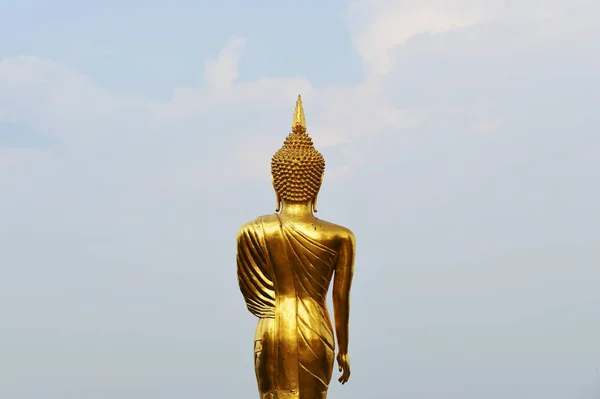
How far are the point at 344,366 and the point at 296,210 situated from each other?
149 centimetres

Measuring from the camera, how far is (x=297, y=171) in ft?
40.2

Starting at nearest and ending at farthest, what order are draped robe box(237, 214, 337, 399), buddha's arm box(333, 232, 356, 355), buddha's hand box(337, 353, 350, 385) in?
draped robe box(237, 214, 337, 399) < buddha's arm box(333, 232, 356, 355) < buddha's hand box(337, 353, 350, 385)

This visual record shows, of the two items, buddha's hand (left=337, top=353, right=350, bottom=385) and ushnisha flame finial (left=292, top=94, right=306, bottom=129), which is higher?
ushnisha flame finial (left=292, top=94, right=306, bottom=129)

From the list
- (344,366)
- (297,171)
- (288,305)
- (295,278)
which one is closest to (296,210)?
(297,171)

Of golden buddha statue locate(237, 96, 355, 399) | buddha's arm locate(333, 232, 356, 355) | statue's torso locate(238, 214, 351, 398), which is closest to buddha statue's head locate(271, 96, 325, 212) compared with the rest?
golden buddha statue locate(237, 96, 355, 399)

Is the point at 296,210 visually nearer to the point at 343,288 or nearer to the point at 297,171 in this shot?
the point at 297,171

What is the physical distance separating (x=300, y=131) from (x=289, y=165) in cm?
38

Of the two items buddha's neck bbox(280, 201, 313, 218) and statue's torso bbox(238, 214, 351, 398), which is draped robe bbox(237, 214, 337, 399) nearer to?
statue's torso bbox(238, 214, 351, 398)

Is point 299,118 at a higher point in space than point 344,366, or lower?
higher

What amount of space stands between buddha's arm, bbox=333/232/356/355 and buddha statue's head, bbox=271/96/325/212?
0.47 meters

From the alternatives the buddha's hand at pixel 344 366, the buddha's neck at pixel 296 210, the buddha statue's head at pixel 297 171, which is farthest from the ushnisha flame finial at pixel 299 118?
the buddha's hand at pixel 344 366


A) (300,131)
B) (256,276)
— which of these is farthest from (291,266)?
(300,131)

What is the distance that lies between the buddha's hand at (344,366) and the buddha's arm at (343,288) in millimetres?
38

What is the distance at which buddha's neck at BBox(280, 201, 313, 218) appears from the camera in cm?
1230
